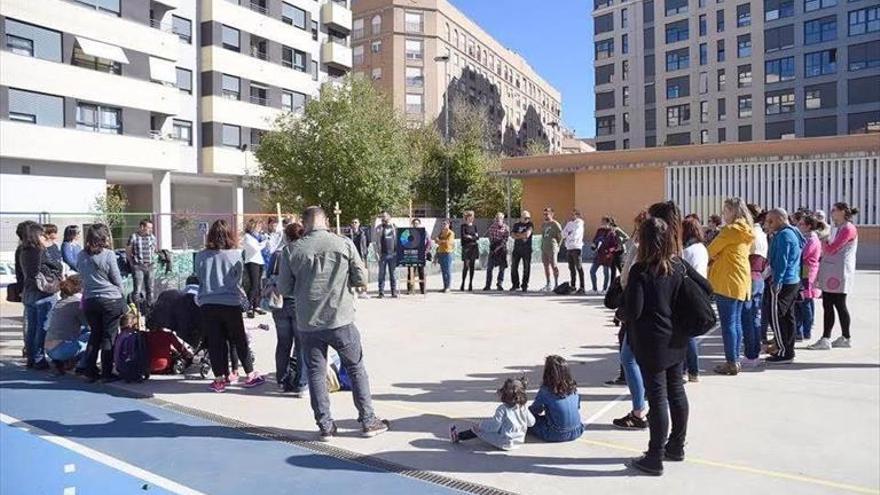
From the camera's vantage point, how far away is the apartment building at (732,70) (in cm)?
6006

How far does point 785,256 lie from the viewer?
7934mm

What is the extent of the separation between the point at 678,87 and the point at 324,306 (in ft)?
240

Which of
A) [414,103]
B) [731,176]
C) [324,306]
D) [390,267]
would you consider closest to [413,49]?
[414,103]

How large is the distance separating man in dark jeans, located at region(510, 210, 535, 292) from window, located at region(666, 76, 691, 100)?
6106cm

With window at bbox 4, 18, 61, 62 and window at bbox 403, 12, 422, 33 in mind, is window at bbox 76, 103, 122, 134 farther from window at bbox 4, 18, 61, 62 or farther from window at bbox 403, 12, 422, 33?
window at bbox 403, 12, 422, 33

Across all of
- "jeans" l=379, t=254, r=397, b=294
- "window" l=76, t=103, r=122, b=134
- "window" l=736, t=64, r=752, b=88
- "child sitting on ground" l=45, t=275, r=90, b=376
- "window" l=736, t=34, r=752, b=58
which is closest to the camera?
"child sitting on ground" l=45, t=275, r=90, b=376

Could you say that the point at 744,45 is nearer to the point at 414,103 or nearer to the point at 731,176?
the point at 414,103

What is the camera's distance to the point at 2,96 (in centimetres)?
2680

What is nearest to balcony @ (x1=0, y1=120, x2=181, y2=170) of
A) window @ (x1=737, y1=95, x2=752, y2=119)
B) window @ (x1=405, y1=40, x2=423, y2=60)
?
window @ (x1=405, y1=40, x2=423, y2=60)

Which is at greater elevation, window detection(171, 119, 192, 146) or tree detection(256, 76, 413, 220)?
window detection(171, 119, 192, 146)

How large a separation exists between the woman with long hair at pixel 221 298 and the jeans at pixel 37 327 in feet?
9.07

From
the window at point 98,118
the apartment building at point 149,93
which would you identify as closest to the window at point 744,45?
the apartment building at point 149,93

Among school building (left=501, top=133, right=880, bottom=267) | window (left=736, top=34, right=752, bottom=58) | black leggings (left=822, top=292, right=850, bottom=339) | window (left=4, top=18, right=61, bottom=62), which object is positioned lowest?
black leggings (left=822, top=292, right=850, bottom=339)

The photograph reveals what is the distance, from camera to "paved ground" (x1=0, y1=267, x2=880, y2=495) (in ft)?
15.7
